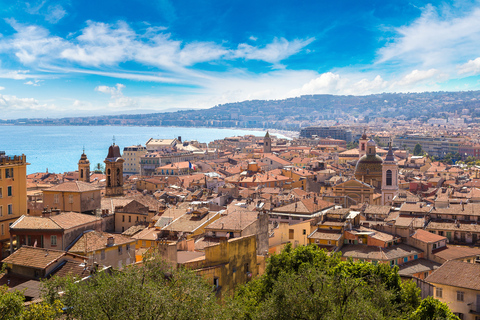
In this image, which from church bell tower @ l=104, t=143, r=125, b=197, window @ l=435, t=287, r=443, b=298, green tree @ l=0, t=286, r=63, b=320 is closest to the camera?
green tree @ l=0, t=286, r=63, b=320

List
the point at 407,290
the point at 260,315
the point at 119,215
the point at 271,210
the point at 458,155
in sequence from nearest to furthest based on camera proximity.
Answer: the point at 260,315, the point at 407,290, the point at 119,215, the point at 271,210, the point at 458,155

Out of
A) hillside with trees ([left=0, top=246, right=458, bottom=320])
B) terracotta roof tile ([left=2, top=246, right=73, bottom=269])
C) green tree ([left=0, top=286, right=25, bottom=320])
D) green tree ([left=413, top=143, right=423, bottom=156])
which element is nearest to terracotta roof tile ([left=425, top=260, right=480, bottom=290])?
hillside with trees ([left=0, top=246, right=458, bottom=320])

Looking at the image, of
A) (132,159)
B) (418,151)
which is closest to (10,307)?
(132,159)

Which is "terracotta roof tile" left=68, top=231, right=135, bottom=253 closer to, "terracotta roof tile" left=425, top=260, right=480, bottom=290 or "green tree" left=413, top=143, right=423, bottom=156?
"terracotta roof tile" left=425, top=260, right=480, bottom=290

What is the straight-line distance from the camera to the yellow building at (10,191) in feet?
73.7

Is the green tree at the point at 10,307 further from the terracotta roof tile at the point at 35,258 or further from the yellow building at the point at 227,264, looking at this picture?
the yellow building at the point at 227,264

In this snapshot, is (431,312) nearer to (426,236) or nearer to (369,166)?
(426,236)

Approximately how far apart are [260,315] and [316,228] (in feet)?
53.4

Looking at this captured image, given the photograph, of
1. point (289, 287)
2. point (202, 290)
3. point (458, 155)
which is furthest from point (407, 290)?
point (458, 155)

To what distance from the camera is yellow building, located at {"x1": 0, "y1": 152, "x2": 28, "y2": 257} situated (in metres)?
22.5

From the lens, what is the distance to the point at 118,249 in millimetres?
19547

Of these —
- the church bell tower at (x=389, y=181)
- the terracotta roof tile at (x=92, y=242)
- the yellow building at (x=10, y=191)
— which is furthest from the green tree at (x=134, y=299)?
the church bell tower at (x=389, y=181)

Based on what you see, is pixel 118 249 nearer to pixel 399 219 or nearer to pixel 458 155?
pixel 399 219

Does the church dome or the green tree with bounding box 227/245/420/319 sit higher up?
the church dome
